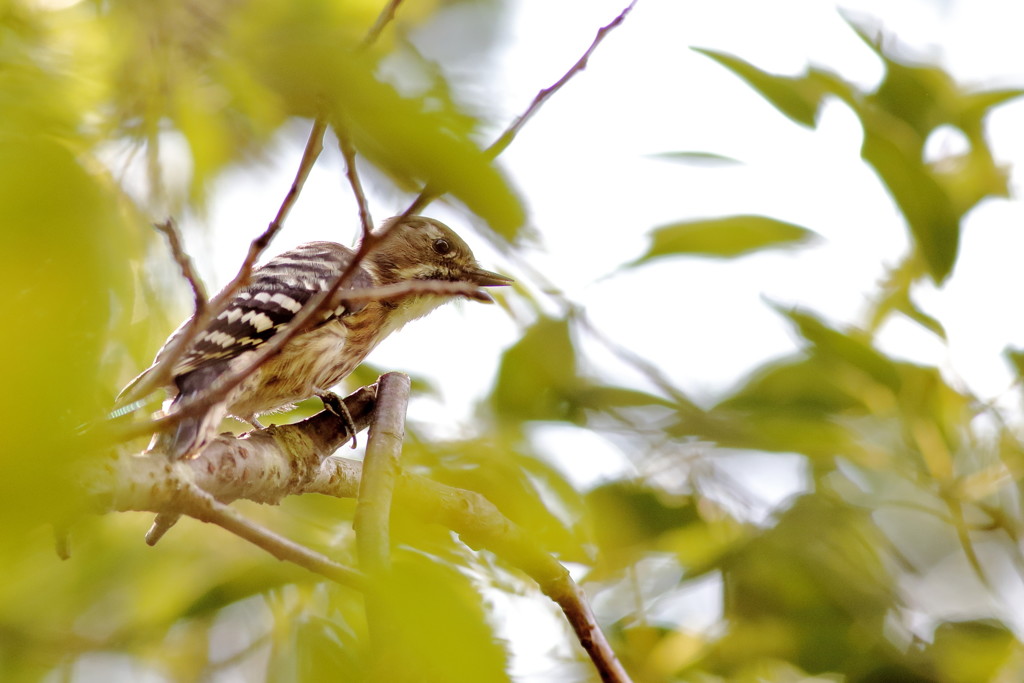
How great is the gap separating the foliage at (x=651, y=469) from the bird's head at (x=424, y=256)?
114 centimetres

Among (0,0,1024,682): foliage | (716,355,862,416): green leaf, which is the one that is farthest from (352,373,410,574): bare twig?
(716,355,862,416): green leaf

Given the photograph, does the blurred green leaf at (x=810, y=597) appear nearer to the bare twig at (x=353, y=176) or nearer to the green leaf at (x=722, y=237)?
the green leaf at (x=722, y=237)

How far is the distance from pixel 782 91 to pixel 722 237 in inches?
23.4

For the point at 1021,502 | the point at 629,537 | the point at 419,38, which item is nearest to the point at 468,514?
the point at 629,537

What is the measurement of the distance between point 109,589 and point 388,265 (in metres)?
2.37

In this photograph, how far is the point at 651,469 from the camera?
363 centimetres

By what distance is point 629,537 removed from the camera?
349 centimetres

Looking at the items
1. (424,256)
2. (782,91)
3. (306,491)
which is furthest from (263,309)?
(782,91)

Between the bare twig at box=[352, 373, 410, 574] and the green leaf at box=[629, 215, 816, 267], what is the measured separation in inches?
52.1

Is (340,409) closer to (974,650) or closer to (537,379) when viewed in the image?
(537,379)

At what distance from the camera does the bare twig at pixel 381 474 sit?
1.09 m

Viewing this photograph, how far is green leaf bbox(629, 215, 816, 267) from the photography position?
3.56 m

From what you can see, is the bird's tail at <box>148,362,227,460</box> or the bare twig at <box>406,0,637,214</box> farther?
the bird's tail at <box>148,362,227,460</box>

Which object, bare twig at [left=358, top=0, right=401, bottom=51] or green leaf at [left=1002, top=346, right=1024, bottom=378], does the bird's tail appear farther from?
green leaf at [left=1002, top=346, right=1024, bottom=378]
